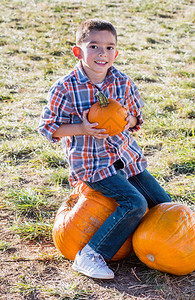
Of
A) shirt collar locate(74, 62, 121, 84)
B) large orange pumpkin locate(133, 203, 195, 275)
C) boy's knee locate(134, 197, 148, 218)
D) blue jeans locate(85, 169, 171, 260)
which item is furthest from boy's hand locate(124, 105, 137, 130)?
large orange pumpkin locate(133, 203, 195, 275)

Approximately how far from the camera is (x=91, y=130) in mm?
3184

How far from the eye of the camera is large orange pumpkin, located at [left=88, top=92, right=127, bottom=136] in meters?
3.19

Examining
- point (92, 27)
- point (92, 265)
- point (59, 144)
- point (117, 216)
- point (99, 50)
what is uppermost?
point (92, 27)

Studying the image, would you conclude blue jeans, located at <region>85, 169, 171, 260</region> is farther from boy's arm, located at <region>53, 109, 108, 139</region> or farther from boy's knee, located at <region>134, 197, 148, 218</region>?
boy's arm, located at <region>53, 109, 108, 139</region>

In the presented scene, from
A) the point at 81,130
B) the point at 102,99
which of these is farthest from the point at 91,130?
the point at 102,99

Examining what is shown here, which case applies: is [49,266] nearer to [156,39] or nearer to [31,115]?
[31,115]

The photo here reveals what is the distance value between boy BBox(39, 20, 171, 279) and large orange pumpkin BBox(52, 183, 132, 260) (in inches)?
4.0

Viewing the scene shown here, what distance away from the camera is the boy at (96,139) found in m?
3.18

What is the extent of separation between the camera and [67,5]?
46.1 ft

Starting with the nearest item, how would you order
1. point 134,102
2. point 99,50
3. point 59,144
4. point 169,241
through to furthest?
point 169,241 < point 99,50 < point 134,102 < point 59,144

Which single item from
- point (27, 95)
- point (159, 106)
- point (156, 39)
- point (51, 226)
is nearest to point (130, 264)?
point (51, 226)

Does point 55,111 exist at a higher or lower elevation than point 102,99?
lower

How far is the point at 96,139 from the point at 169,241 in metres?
0.99

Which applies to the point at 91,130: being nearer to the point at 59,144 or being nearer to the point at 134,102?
the point at 134,102
